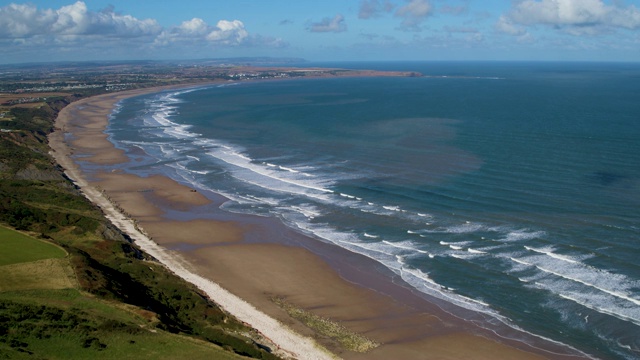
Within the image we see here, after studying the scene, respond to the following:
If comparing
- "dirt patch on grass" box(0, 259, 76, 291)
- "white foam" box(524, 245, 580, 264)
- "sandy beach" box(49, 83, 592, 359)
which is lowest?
"sandy beach" box(49, 83, 592, 359)

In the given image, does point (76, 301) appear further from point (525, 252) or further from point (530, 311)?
point (525, 252)

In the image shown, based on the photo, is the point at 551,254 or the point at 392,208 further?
the point at 392,208

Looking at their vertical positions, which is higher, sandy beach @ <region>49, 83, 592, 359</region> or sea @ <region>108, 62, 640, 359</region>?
sea @ <region>108, 62, 640, 359</region>

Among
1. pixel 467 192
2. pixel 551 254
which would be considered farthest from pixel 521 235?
pixel 467 192

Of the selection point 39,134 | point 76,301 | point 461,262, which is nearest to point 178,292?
point 76,301

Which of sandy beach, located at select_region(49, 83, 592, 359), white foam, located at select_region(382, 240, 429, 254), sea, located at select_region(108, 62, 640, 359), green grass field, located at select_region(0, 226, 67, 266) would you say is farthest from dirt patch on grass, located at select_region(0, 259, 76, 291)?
white foam, located at select_region(382, 240, 429, 254)

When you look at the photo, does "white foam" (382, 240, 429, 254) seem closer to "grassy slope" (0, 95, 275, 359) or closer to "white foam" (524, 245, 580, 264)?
"white foam" (524, 245, 580, 264)

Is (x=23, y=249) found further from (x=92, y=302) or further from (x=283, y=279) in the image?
(x=283, y=279)
